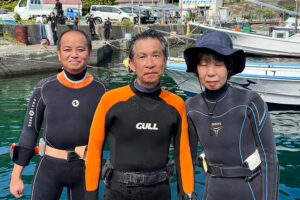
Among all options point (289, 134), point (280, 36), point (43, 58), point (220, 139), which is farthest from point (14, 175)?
point (280, 36)

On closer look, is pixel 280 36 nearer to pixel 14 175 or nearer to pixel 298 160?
pixel 298 160

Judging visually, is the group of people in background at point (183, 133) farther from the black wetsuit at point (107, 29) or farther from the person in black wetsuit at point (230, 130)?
the black wetsuit at point (107, 29)

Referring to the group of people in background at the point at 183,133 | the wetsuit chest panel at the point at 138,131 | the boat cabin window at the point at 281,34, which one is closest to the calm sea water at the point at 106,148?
the group of people in background at the point at 183,133

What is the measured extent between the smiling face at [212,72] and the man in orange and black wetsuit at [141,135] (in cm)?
29

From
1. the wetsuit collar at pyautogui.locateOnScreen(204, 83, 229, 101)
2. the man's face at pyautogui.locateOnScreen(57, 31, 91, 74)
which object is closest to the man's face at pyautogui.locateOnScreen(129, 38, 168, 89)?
the wetsuit collar at pyautogui.locateOnScreen(204, 83, 229, 101)

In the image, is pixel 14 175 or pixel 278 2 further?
pixel 278 2

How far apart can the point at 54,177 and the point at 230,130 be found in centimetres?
159

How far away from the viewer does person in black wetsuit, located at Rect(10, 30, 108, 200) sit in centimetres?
250

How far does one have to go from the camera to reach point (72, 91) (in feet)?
8.48

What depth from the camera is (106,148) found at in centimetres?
640

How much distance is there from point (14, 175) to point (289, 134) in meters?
6.77

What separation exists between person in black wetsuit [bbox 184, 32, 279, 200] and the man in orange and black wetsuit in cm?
19

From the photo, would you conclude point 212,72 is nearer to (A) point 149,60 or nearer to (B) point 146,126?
(A) point 149,60

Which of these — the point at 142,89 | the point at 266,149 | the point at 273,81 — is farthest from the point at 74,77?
the point at 273,81
